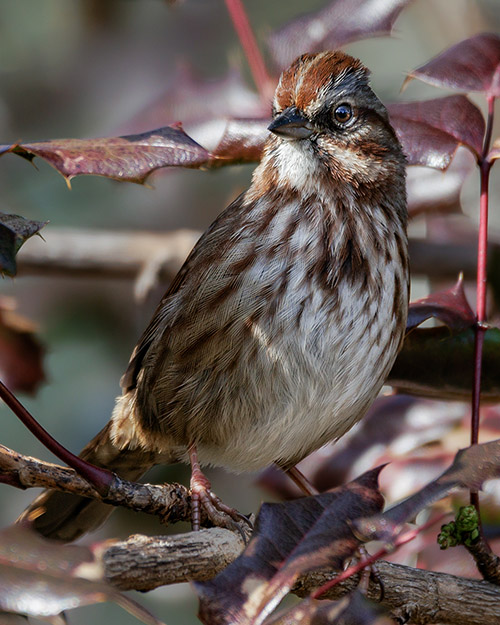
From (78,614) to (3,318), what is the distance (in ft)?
8.06

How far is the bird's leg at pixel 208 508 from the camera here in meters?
Result: 2.48

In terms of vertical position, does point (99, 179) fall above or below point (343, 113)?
above

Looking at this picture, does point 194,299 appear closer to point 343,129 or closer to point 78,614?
point 343,129

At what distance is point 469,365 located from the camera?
2619 mm

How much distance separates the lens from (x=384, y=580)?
7.64ft

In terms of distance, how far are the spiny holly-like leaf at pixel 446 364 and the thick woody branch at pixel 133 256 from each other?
48.4 inches

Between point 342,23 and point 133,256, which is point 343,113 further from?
point 133,256

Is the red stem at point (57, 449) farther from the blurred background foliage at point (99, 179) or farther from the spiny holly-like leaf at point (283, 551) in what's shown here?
the blurred background foliage at point (99, 179)

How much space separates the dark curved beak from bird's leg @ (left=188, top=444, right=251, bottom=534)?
3.65 ft

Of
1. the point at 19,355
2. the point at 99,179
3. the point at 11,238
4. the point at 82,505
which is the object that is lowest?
the point at 82,505

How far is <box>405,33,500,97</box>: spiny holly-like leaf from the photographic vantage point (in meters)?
2.33

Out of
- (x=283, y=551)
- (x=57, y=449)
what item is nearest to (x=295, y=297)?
(x=57, y=449)

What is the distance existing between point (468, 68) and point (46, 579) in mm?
1702

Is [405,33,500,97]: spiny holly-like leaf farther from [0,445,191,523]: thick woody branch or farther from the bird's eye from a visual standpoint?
[0,445,191,523]: thick woody branch
